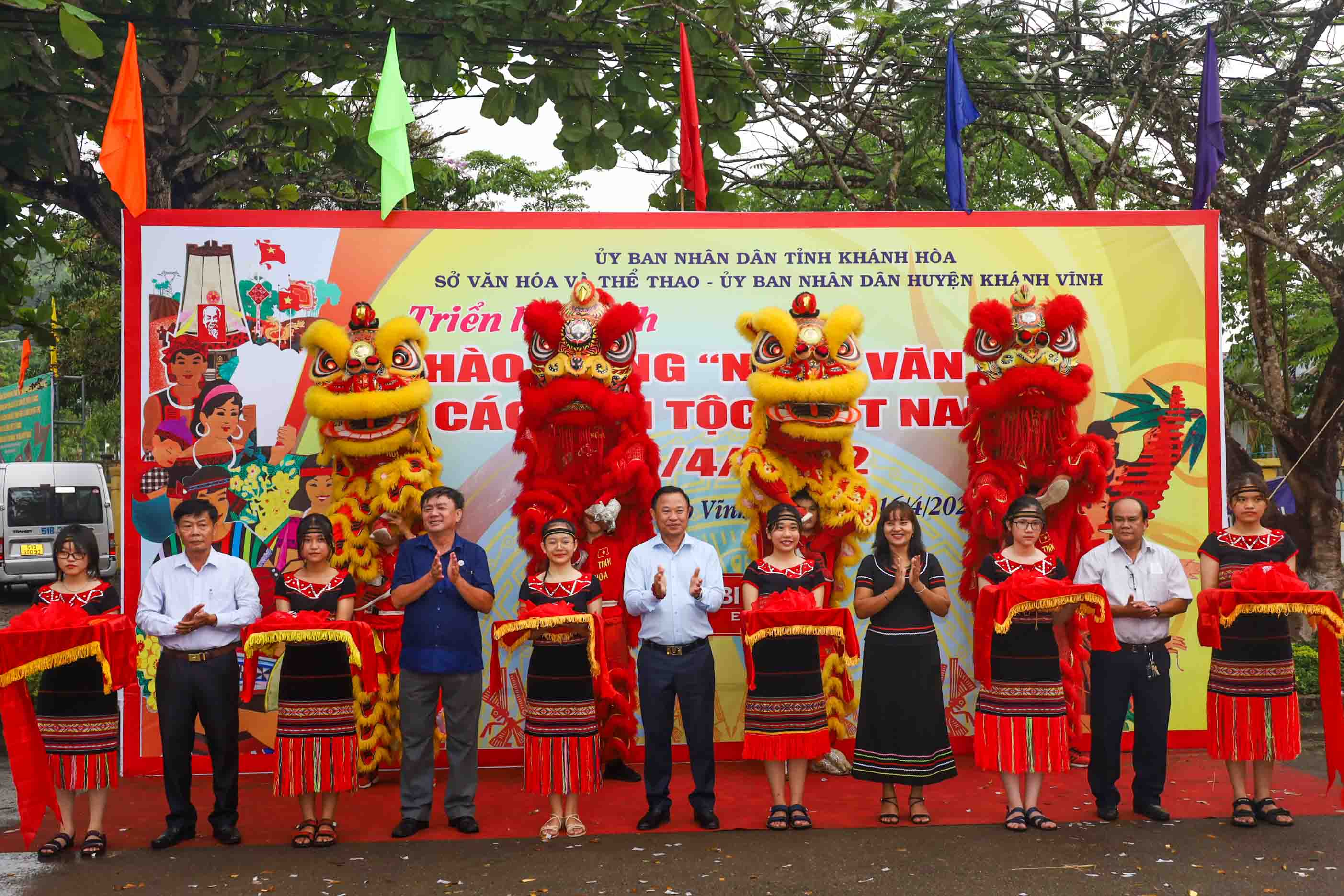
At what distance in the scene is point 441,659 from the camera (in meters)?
5.12

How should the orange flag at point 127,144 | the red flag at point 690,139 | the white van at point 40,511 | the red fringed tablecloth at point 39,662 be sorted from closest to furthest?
the red fringed tablecloth at point 39,662 < the orange flag at point 127,144 < the red flag at point 690,139 < the white van at point 40,511

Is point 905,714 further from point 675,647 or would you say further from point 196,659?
point 196,659

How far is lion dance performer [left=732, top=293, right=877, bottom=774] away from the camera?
5.92 m

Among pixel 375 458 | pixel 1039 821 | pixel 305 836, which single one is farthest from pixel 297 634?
pixel 1039 821

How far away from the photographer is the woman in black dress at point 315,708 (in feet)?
16.0

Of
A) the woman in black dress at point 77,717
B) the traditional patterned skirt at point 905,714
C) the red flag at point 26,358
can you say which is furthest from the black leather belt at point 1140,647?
the red flag at point 26,358

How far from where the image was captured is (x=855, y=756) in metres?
5.13

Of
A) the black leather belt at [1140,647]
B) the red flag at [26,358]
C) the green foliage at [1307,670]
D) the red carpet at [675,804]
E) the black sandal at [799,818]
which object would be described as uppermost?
the red flag at [26,358]

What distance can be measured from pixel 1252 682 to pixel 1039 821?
3.83 ft

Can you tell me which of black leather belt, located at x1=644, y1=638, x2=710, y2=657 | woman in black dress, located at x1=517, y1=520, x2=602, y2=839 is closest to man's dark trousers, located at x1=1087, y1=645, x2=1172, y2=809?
black leather belt, located at x1=644, y1=638, x2=710, y2=657

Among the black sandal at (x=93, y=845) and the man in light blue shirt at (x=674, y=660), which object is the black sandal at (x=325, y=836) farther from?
the man in light blue shirt at (x=674, y=660)

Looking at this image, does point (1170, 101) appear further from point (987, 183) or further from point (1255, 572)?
point (1255, 572)

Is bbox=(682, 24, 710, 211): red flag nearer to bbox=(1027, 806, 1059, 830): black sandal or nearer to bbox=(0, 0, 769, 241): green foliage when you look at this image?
bbox=(0, 0, 769, 241): green foliage

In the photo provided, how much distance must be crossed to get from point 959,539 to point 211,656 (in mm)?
4070
